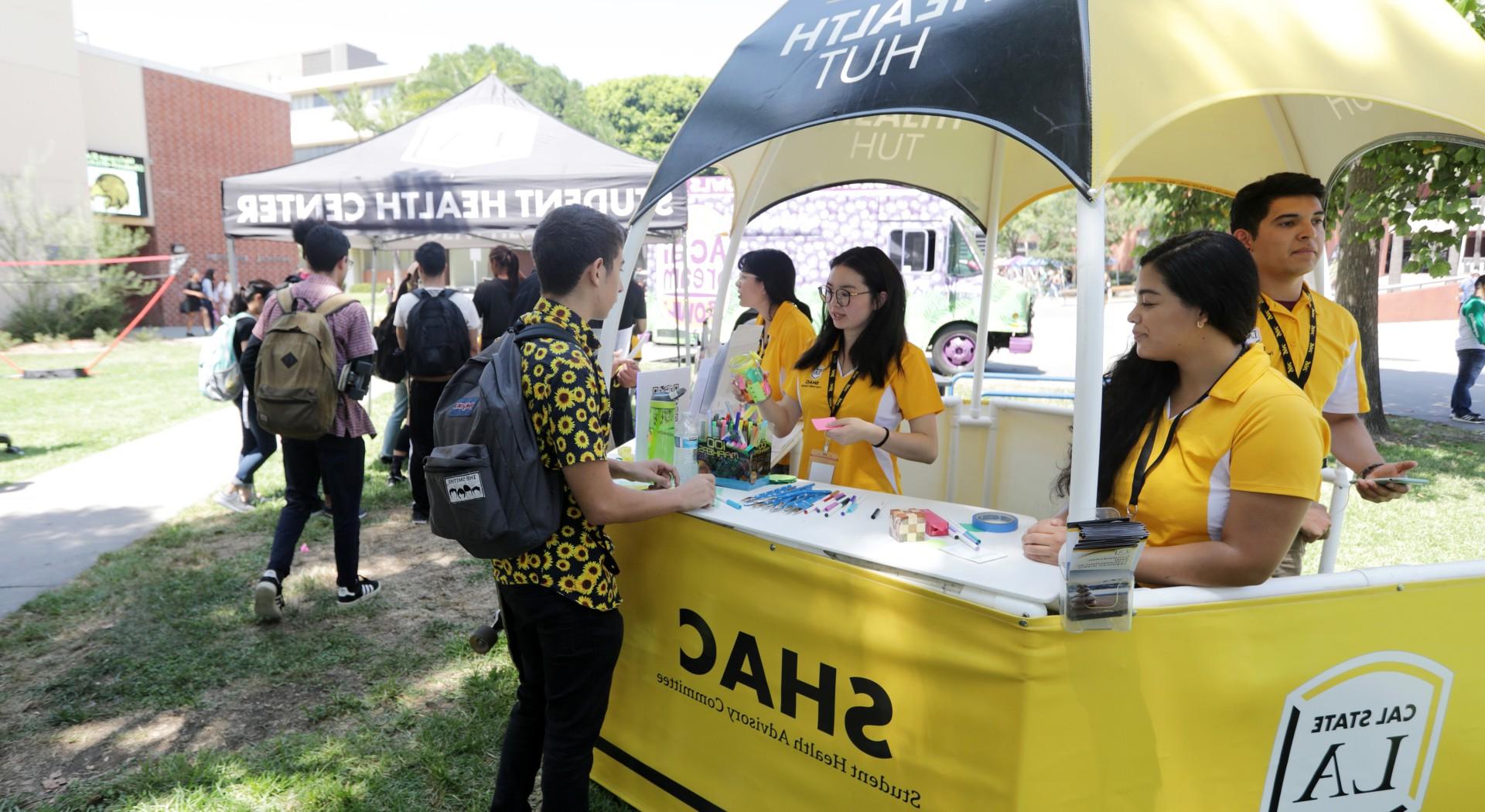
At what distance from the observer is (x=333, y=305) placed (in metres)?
4.27

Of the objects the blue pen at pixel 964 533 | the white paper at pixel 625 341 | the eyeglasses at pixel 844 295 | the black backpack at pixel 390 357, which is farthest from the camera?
the white paper at pixel 625 341

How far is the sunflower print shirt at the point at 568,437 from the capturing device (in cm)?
210

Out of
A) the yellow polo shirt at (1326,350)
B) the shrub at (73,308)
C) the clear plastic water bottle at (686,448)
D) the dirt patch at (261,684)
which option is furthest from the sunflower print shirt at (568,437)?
the shrub at (73,308)

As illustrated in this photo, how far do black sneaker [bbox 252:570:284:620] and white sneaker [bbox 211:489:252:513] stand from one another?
2.59m

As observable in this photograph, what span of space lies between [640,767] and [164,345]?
853 inches

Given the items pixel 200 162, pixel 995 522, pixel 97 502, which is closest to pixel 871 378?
pixel 995 522

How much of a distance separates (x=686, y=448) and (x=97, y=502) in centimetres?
654

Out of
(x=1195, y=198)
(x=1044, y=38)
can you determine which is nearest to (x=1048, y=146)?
(x=1044, y=38)

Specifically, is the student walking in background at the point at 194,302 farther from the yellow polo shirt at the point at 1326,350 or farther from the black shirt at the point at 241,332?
the yellow polo shirt at the point at 1326,350

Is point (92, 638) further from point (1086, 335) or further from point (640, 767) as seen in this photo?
point (1086, 335)

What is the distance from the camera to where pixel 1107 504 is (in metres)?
2.19

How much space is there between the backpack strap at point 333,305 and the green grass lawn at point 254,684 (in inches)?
64.2

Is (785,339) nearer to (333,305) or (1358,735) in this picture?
(333,305)

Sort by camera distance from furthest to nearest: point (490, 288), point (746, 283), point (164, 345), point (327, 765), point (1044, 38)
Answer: point (164, 345) → point (490, 288) → point (746, 283) → point (327, 765) → point (1044, 38)
